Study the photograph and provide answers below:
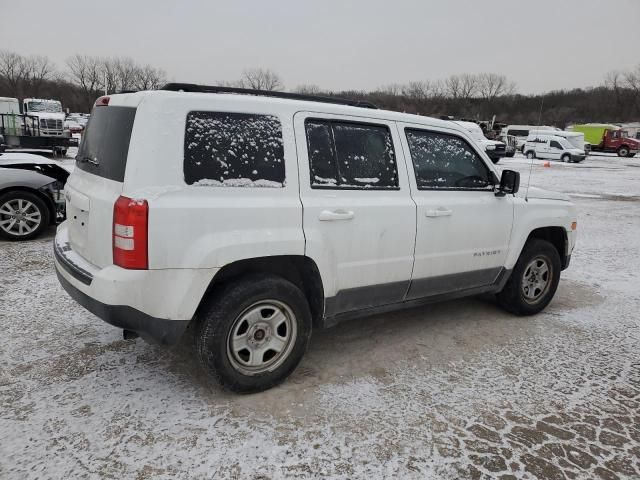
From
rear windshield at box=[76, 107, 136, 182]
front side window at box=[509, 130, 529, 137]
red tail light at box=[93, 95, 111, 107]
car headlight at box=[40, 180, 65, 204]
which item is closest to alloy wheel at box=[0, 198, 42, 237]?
car headlight at box=[40, 180, 65, 204]

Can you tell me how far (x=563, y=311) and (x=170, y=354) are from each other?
12.6ft

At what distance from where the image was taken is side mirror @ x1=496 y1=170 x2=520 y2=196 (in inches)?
159

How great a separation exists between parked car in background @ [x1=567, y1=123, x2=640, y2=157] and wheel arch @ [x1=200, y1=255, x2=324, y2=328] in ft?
160

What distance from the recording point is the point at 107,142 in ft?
9.68

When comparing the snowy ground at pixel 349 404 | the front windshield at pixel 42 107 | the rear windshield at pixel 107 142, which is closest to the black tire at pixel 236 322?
the snowy ground at pixel 349 404

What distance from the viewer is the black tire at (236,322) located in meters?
2.86

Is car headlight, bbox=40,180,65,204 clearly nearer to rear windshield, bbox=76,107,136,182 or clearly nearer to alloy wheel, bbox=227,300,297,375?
rear windshield, bbox=76,107,136,182

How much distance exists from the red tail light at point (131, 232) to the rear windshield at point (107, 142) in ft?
0.69

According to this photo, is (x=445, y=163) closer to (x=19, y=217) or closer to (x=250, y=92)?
(x=250, y=92)

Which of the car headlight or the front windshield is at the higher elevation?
the front windshield

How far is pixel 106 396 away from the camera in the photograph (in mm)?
3033

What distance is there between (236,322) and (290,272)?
54 centimetres

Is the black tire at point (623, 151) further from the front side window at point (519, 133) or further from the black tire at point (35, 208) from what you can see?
the black tire at point (35, 208)

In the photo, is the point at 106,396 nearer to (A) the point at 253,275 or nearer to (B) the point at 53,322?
(A) the point at 253,275
